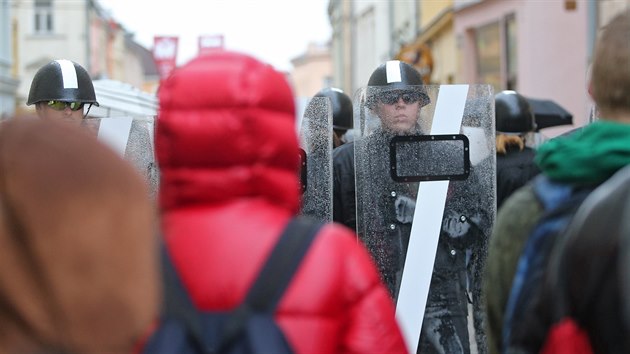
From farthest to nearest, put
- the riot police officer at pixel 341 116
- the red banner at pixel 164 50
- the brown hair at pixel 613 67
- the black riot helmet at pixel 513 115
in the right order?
the red banner at pixel 164 50, the riot police officer at pixel 341 116, the black riot helmet at pixel 513 115, the brown hair at pixel 613 67

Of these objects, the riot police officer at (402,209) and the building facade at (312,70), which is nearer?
the riot police officer at (402,209)

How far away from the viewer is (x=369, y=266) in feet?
7.98

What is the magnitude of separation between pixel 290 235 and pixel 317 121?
9.81 feet

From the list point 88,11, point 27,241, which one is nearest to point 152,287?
point 27,241

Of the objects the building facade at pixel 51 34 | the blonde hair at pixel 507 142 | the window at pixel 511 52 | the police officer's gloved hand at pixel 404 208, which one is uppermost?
the building facade at pixel 51 34

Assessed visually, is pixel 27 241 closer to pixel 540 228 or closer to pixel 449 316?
pixel 540 228

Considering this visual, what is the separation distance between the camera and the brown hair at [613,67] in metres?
2.71

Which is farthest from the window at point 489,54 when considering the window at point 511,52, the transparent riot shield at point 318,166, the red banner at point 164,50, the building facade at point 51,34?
the building facade at point 51,34

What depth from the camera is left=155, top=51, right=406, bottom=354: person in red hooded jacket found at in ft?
7.63

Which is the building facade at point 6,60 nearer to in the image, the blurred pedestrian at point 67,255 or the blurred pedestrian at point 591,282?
the blurred pedestrian at point 591,282

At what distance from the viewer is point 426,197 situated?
5.01 metres

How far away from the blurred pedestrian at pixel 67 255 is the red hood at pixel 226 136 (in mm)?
355

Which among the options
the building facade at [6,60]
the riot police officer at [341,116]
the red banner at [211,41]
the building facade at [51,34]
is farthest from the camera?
the building facade at [51,34]

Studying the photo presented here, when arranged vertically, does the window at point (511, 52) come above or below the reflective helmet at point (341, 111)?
above
